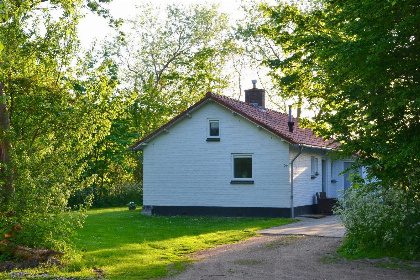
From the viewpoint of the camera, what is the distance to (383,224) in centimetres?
1303

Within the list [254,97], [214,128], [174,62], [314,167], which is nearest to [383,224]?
[214,128]

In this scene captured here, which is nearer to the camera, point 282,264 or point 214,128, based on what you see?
point 282,264

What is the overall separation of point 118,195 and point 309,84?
20050mm

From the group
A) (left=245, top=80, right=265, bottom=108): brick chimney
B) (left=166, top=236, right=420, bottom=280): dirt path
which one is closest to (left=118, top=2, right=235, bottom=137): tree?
(left=245, top=80, right=265, bottom=108): brick chimney

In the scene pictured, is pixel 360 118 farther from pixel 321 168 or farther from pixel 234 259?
pixel 321 168

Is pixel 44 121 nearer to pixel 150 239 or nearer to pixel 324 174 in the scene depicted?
pixel 150 239

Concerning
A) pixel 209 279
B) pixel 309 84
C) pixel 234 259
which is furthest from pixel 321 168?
pixel 209 279

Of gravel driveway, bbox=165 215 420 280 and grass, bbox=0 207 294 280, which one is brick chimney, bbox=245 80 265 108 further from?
gravel driveway, bbox=165 215 420 280

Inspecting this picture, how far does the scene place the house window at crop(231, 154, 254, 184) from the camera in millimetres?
24781

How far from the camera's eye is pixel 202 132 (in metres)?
25.6

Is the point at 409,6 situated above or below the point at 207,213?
above

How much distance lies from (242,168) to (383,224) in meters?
12.4

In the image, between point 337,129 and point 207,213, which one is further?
point 207,213

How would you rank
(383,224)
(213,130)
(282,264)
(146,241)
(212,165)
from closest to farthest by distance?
(282,264) → (383,224) → (146,241) → (212,165) → (213,130)
